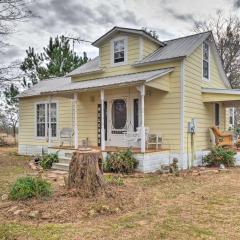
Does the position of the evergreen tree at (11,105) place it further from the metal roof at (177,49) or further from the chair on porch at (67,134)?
the metal roof at (177,49)

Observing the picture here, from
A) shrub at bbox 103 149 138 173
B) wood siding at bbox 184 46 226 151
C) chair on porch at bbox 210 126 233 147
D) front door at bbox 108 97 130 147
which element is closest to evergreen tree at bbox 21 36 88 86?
front door at bbox 108 97 130 147

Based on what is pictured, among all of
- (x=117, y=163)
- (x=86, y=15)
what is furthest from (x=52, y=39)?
(x=117, y=163)

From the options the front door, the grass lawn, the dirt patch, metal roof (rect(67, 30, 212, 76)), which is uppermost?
metal roof (rect(67, 30, 212, 76))

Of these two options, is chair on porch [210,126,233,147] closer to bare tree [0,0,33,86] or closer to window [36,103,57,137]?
window [36,103,57,137]

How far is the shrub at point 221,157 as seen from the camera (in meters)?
11.4

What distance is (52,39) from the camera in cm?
2220

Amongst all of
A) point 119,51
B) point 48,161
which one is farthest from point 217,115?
point 48,161

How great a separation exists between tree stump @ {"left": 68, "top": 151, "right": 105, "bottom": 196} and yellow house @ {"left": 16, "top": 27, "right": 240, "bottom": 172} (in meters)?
3.60

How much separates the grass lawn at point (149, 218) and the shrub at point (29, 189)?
255 mm

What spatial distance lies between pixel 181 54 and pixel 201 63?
1.94 metres

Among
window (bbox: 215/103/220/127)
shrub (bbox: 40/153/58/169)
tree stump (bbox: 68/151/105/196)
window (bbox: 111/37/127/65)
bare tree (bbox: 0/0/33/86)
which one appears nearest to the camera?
tree stump (bbox: 68/151/105/196)

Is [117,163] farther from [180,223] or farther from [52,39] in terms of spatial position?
[52,39]

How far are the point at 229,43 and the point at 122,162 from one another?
18285 mm

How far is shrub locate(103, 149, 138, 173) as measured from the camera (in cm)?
957
